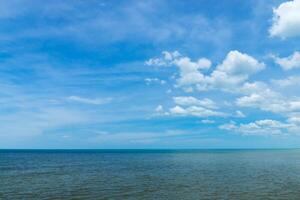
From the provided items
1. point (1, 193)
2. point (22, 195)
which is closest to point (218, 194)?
point (22, 195)

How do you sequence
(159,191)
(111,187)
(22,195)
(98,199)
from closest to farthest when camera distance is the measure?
(98,199)
(22,195)
(159,191)
(111,187)

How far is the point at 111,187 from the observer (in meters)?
Answer: 45.1

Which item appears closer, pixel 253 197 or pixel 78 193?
pixel 253 197

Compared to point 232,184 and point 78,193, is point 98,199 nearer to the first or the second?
point 78,193

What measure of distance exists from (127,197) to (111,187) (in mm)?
8383

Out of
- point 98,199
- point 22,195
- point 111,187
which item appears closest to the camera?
point 98,199

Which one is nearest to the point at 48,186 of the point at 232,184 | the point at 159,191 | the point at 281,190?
the point at 159,191

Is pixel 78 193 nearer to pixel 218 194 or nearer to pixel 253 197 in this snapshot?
pixel 218 194

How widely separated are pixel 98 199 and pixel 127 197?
339 cm

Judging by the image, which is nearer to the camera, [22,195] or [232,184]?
[22,195]

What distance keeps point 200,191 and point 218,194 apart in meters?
2.72

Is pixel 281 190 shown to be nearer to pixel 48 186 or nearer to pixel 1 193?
pixel 48 186

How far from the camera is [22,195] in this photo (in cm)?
3862

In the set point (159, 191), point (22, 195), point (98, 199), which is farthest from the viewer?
point (159, 191)
